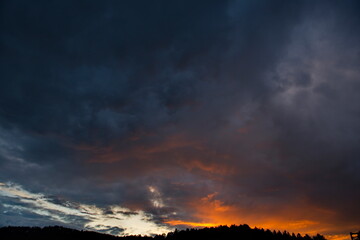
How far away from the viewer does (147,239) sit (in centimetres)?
11338

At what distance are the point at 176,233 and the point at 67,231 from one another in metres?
48.3

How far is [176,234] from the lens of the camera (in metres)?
117

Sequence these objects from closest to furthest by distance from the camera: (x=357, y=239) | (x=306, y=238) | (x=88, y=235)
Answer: (x=357, y=239) < (x=306, y=238) < (x=88, y=235)

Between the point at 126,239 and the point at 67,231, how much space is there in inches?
1026

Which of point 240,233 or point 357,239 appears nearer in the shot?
point 357,239

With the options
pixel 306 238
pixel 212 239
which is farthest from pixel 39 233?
pixel 306 238

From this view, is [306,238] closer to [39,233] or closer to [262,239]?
[262,239]

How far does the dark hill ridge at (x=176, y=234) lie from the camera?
101 m

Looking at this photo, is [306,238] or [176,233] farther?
[176,233]

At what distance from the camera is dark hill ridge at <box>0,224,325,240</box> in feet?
331

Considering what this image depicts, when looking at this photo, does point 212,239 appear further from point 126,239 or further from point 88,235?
point 88,235

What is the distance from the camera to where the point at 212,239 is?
103875 millimetres

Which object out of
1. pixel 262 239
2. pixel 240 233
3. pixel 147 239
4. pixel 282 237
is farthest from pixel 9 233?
pixel 282 237

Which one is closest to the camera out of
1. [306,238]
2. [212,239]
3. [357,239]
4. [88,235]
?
[357,239]
